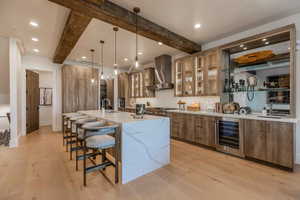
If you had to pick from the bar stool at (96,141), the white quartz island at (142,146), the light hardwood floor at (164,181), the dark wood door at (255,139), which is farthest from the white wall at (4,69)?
the dark wood door at (255,139)

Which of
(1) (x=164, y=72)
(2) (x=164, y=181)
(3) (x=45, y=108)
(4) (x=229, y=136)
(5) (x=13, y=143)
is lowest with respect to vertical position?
(2) (x=164, y=181)

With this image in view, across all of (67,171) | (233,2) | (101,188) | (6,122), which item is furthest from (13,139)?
(233,2)

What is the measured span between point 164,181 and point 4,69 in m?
6.06

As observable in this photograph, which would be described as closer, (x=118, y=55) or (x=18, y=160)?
(x=18, y=160)

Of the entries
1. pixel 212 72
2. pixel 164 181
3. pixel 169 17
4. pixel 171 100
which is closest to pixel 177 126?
pixel 171 100

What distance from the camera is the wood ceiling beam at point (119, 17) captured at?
220cm

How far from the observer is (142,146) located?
2.46 meters

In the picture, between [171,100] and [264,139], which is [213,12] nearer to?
[264,139]

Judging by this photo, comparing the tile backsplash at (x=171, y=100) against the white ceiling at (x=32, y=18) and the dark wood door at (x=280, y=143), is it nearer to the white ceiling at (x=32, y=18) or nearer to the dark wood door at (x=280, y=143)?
the dark wood door at (x=280, y=143)

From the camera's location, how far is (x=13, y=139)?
3.94 metres

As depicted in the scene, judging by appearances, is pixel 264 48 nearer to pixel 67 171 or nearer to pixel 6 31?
pixel 67 171

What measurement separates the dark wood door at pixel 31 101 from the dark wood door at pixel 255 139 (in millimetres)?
→ 7217

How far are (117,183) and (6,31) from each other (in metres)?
4.51

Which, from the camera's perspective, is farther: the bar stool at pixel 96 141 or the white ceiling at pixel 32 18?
the white ceiling at pixel 32 18
